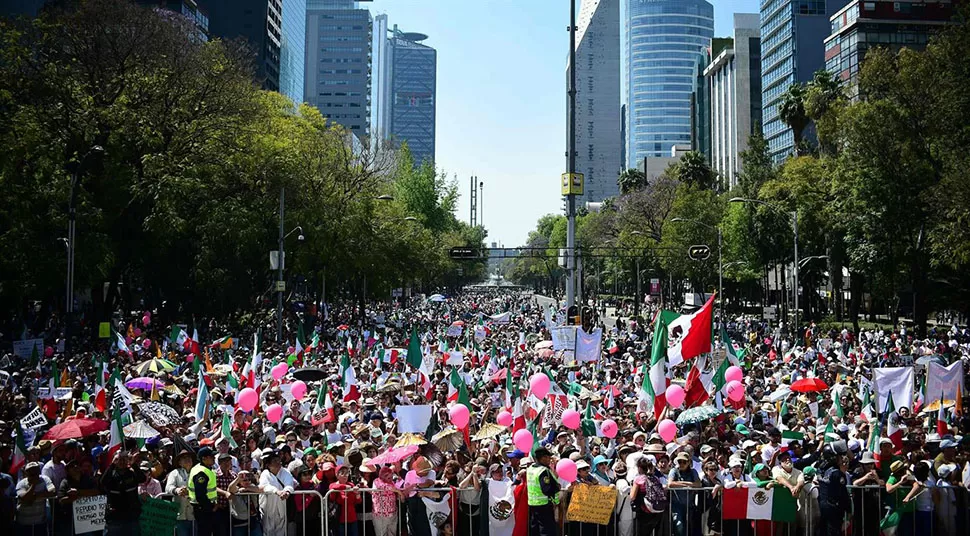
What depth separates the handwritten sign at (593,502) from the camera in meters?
10.0

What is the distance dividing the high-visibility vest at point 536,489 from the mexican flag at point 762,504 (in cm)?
194

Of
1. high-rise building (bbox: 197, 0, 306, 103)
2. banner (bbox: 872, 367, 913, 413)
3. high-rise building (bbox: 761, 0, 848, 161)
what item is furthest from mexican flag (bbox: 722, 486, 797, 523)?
high-rise building (bbox: 197, 0, 306, 103)

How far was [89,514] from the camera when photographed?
9.69m

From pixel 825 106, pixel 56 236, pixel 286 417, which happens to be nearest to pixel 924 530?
pixel 286 417

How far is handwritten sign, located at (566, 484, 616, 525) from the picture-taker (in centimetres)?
1000

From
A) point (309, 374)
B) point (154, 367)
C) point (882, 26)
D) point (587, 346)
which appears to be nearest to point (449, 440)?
point (309, 374)

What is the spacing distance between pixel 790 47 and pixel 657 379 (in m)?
95.4

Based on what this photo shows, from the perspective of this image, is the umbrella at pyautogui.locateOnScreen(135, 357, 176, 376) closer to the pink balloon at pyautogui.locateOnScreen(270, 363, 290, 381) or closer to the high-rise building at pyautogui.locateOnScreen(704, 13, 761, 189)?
the pink balloon at pyautogui.locateOnScreen(270, 363, 290, 381)

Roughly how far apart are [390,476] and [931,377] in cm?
Result: 1086

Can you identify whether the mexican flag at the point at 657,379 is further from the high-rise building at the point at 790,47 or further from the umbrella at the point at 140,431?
the high-rise building at the point at 790,47

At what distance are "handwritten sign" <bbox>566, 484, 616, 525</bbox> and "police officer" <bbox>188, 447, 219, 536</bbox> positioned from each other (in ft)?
Result: 12.3

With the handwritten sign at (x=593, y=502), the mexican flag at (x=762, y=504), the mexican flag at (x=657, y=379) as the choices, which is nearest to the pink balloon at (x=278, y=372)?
the mexican flag at (x=657, y=379)

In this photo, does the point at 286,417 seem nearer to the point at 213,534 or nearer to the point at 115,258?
the point at 213,534

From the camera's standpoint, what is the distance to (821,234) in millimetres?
55531
